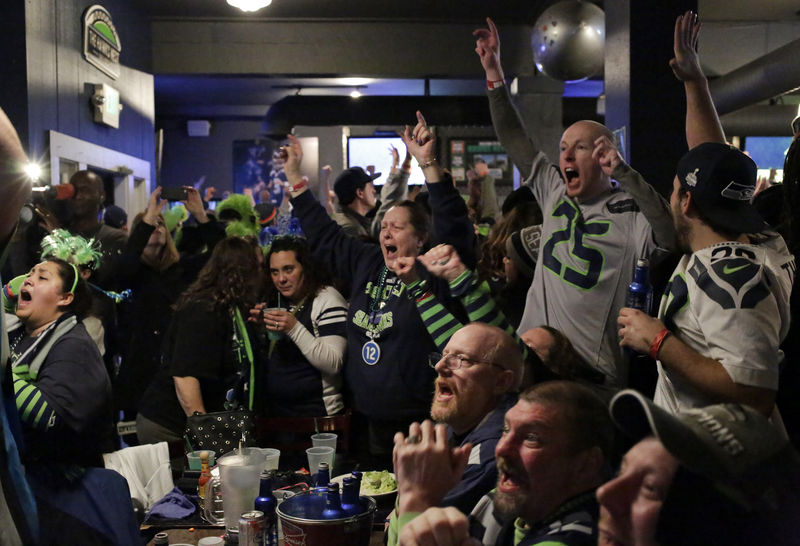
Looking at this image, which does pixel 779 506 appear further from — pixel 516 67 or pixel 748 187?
pixel 516 67

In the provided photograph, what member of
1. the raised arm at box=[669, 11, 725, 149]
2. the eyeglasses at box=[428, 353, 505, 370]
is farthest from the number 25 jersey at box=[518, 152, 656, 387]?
the eyeglasses at box=[428, 353, 505, 370]

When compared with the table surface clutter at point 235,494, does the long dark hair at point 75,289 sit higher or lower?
higher

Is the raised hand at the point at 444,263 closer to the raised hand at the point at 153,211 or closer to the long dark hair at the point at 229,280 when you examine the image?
the long dark hair at the point at 229,280

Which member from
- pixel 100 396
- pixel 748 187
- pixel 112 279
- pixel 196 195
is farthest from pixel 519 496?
pixel 196 195

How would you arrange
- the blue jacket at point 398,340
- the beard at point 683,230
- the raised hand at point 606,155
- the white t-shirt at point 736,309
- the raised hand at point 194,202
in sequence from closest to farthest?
the white t-shirt at point 736,309 → the beard at point 683,230 → the raised hand at point 606,155 → the blue jacket at point 398,340 → the raised hand at point 194,202

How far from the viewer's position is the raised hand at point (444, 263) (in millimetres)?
2213

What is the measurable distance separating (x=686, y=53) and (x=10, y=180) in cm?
209

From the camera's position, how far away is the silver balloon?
16.1 ft

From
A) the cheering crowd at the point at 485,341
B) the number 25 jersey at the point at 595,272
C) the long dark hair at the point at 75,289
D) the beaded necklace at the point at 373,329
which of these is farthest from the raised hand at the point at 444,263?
the long dark hair at the point at 75,289

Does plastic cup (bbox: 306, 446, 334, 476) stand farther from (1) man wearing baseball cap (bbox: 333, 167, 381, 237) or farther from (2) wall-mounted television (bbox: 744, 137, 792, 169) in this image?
(2) wall-mounted television (bbox: 744, 137, 792, 169)

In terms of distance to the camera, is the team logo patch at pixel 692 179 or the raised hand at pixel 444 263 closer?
the team logo patch at pixel 692 179

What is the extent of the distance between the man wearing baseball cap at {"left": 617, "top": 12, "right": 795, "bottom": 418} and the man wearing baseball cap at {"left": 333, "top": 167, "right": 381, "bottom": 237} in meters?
2.59

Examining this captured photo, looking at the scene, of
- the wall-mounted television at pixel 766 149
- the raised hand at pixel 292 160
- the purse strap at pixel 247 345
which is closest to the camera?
the purse strap at pixel 247 345

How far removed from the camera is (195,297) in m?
3.29
